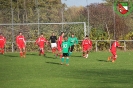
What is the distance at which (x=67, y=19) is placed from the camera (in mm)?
55781

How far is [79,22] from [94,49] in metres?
3.08

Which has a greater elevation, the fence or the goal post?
the goal post

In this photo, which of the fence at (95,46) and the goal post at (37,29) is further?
the goal post at (37,29)

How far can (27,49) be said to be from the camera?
54.1 m

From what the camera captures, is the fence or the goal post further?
the goal post

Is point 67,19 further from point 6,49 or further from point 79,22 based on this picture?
point 6,49

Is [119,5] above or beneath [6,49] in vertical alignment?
above

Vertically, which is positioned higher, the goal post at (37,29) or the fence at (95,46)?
the goal post at (37,29)

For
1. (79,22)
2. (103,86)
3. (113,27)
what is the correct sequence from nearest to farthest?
(103,86), (79,22), (113,27)

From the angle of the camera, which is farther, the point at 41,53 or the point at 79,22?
the point at 79,22

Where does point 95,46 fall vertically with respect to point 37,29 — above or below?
below

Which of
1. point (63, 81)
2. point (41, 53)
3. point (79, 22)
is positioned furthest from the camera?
point (79, 22)

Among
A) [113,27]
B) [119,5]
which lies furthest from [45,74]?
[119,5]

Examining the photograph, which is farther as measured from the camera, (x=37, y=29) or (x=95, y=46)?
(x=37, y=29)
